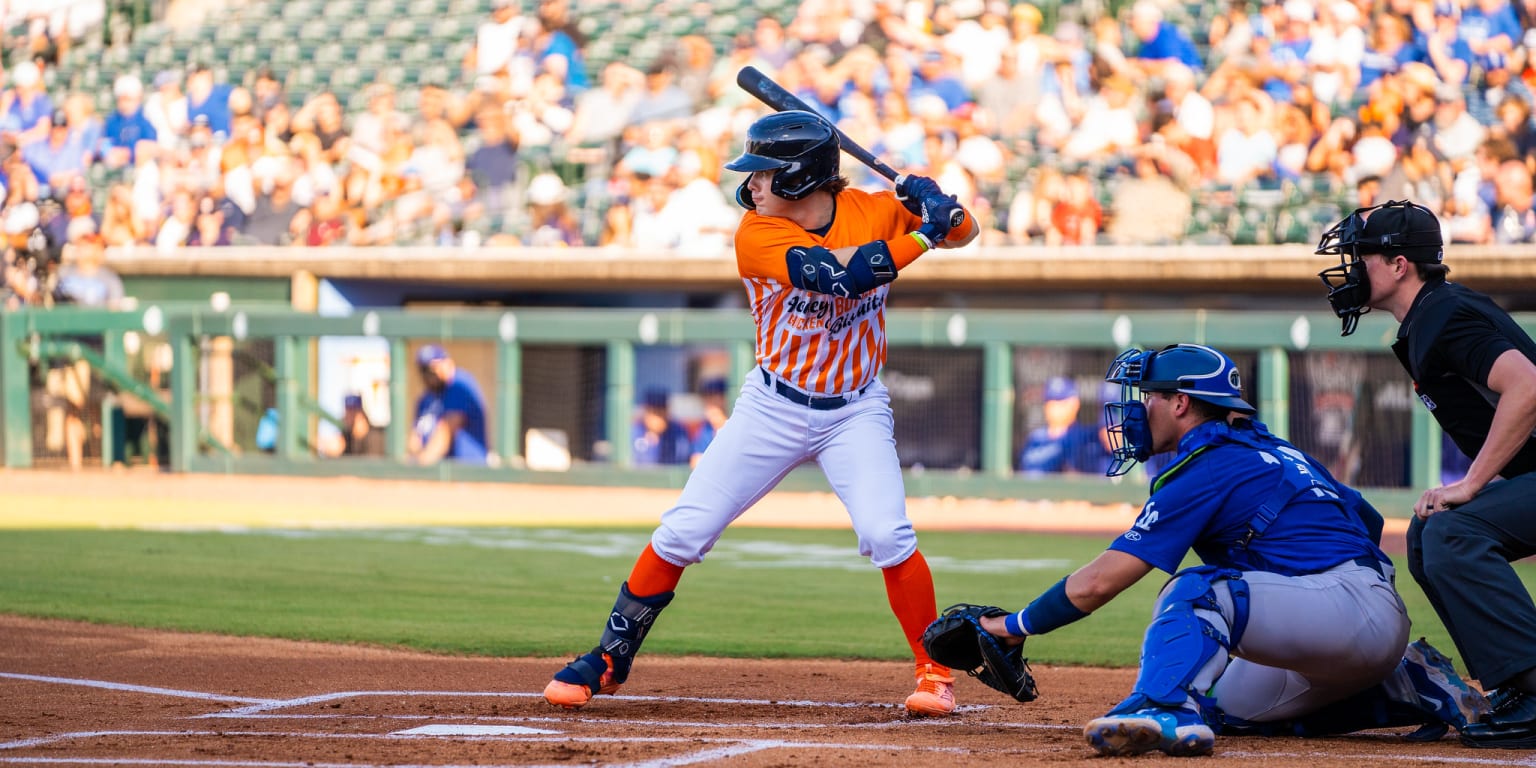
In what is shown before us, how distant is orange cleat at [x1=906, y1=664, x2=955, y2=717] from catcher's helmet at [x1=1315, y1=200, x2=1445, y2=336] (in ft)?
5.00

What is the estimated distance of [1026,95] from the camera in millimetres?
15812

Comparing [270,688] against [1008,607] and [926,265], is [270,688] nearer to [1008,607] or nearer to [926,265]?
[1008,607]

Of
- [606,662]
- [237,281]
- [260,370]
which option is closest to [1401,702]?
[606,662]

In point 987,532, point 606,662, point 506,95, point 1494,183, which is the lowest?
point 987,532

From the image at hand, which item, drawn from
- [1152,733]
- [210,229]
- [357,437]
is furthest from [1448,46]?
[210,229]

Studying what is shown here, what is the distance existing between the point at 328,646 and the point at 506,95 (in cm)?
1323

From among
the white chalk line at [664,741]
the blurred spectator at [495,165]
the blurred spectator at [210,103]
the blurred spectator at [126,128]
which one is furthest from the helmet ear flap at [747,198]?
the blurred spectator at [126,128]

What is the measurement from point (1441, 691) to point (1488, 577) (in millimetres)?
371

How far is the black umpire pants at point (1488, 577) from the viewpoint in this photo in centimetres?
428

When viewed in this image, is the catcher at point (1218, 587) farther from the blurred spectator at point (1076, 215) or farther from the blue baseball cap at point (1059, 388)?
the blurred spectator at point (1076, 215)

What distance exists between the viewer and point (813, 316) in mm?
4902

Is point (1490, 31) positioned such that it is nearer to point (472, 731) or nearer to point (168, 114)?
point (472, 731)

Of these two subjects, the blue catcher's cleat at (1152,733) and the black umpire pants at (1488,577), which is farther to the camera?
the black umpire pants at (1488,577)

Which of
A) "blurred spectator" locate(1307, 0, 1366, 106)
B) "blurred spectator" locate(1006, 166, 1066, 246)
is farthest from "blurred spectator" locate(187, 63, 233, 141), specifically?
"blurred spectator" locate(1307, 0, 1366, 106)
